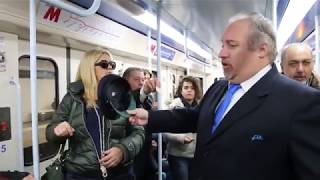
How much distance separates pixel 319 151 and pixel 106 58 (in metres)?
1.48

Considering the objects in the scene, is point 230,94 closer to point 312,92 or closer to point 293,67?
point 312,92

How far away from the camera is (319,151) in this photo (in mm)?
1392

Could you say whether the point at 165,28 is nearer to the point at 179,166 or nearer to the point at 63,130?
the point at 179,166

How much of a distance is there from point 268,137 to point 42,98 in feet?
8.07

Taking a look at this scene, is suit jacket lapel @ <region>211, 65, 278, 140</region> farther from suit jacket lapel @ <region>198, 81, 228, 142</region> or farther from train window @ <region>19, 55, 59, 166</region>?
train window @ <region>19, 55, 59, 166</region>

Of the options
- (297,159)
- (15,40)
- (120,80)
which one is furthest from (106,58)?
(297,159)

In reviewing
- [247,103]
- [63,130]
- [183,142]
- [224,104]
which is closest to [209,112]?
[224,104]

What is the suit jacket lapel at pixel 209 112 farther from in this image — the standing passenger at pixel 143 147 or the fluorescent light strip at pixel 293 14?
the fluorescent light strip at pixel 293 14

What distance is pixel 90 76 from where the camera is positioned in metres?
2.35

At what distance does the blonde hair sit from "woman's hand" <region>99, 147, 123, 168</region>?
30 centimetres

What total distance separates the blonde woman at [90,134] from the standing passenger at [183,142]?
4.78 ft

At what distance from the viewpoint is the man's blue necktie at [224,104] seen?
1.70 meters

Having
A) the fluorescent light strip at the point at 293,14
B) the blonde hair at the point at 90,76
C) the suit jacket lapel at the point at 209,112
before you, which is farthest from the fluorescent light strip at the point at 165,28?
the suit jacket lapel at the point at 209,112

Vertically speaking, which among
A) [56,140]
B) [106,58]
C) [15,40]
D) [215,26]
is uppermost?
[215,26]
